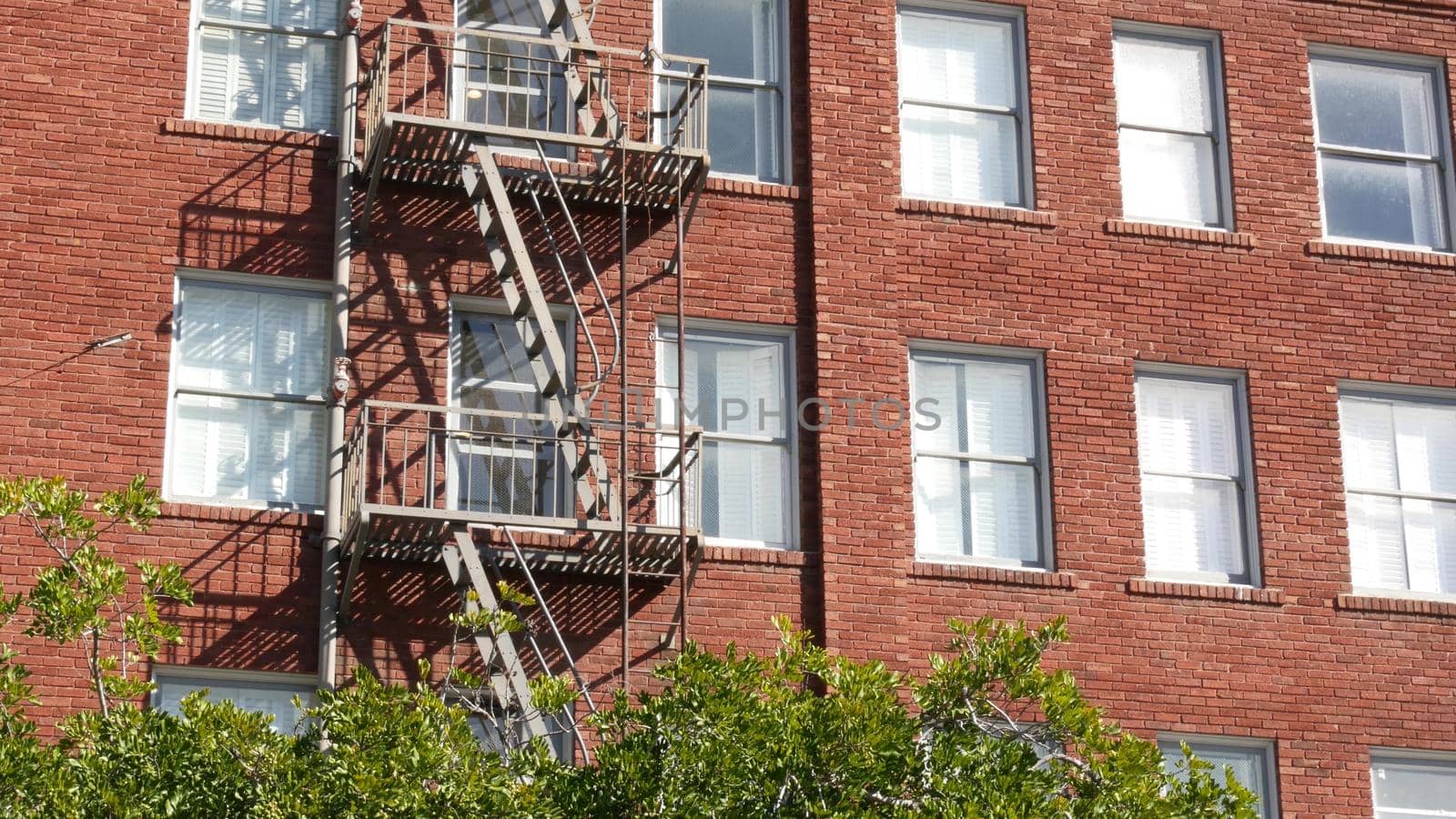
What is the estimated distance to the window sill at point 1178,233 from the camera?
19.2 m

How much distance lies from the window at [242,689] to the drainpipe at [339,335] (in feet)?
0.86

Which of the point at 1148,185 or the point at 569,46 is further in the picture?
the point at 1148,185

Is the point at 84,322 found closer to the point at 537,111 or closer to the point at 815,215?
the point at 537,111

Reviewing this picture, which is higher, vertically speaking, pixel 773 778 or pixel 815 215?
pixel 815 215

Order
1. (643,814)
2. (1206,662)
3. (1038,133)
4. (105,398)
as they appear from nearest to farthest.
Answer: (643,814) → (105,398) → (1206,662) → (1038,133)

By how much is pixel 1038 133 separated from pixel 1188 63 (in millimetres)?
1841

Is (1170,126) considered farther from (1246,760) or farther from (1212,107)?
(1246,760)

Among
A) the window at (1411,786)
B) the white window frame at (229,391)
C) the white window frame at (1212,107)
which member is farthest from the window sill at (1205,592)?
the white window frame at (229,391)

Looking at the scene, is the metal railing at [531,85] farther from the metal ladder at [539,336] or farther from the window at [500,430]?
the window at [500,430]

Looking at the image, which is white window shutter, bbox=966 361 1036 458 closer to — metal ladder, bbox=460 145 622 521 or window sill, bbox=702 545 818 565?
window sill, bbox=702 545 818 565

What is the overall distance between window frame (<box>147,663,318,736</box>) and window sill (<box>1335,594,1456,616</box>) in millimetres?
8406

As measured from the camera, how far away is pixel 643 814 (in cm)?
1249

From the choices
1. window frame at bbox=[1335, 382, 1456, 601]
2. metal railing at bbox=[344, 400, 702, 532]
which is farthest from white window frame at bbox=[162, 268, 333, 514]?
window frame at bbox=[1335, 382, 1456, 601]

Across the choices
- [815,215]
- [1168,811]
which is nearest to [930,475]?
[815,215]
